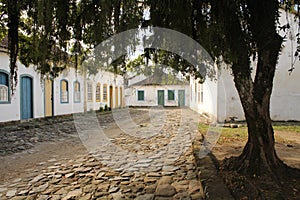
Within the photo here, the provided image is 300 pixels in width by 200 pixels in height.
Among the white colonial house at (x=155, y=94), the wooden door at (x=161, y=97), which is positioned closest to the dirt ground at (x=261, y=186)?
the white colonial house at (x=155, y=94)

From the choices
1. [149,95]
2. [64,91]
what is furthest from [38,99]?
[149,95]

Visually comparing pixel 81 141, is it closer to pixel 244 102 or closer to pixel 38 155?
pixel 38 155

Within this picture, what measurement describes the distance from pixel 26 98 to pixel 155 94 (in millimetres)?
19367

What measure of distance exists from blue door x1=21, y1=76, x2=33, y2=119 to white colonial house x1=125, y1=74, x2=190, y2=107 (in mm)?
17233

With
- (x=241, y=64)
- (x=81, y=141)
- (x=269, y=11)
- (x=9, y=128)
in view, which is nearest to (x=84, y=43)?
(x=241, y=64)

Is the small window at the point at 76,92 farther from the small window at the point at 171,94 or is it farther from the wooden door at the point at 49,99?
the small window at the point at 171,94

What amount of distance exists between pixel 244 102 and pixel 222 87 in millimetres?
7518

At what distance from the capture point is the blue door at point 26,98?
11734 millimetres

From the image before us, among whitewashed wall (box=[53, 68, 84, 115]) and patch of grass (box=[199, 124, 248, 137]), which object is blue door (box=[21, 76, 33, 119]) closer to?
whitewashed wall (box=[53, 68, 84, 115])

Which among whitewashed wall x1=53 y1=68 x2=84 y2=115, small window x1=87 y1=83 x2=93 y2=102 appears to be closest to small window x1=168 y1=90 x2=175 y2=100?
small window x1=87 y1=83 x2=93 y2=102

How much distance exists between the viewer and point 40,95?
1275 cm

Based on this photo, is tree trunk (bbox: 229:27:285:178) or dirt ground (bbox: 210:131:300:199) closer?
dirt ground (bbox: 210:131:300:199)

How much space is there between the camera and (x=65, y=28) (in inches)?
119

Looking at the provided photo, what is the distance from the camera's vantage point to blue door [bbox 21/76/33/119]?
11.7m
